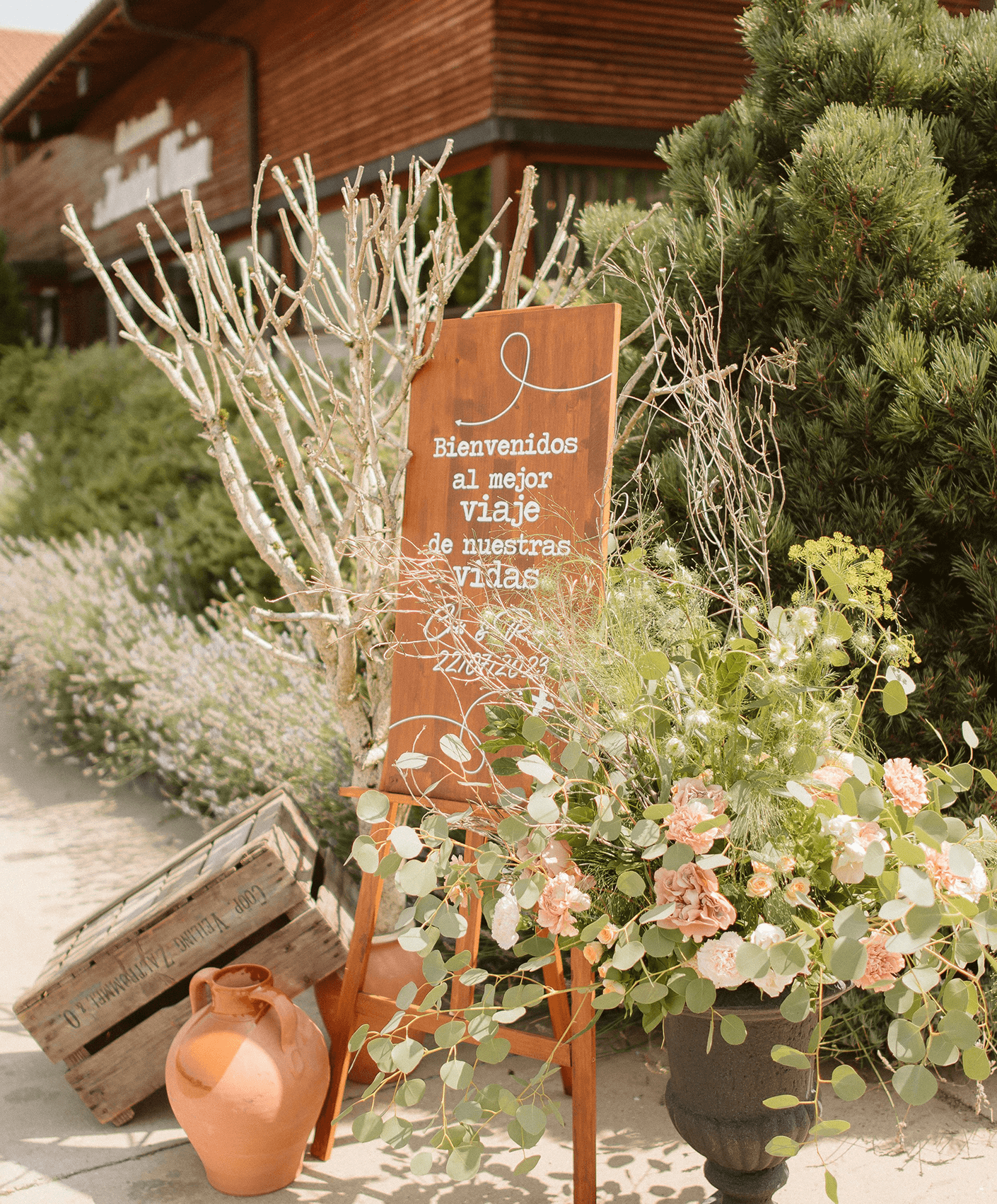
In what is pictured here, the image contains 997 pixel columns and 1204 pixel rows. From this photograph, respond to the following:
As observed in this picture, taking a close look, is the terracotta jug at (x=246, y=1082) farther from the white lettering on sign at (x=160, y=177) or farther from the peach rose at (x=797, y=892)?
the white lettering on sign at (x=160, y=177)

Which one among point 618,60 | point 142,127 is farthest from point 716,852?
point 142,127

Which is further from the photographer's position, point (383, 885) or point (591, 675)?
point (383, 885)

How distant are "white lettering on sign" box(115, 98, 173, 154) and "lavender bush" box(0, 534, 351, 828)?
25.0 feet

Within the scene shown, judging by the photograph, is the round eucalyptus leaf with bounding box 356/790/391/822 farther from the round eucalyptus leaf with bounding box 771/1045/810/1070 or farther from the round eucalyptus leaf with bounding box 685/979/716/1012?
the round eucalyptus leaf with bounding box 771/1045/810/1070

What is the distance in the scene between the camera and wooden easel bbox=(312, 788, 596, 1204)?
2.04 m

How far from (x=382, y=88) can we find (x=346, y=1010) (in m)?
7.99

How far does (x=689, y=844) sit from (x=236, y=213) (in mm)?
10701

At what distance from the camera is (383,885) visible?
2766 mm

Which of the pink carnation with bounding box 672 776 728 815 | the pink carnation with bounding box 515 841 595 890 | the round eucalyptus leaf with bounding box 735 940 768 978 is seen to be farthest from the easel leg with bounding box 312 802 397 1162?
the round eucalyptus leaf with bounding box 735 940 768 978

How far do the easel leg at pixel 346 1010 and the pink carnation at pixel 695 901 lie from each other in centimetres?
94

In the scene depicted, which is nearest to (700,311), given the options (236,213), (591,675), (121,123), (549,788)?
(591,675)

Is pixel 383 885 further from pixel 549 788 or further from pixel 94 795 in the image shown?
pixel 94 795

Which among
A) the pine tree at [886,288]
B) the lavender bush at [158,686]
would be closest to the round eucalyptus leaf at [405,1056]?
the lavender bush at [158,686]

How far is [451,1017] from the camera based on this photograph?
2.08 m
